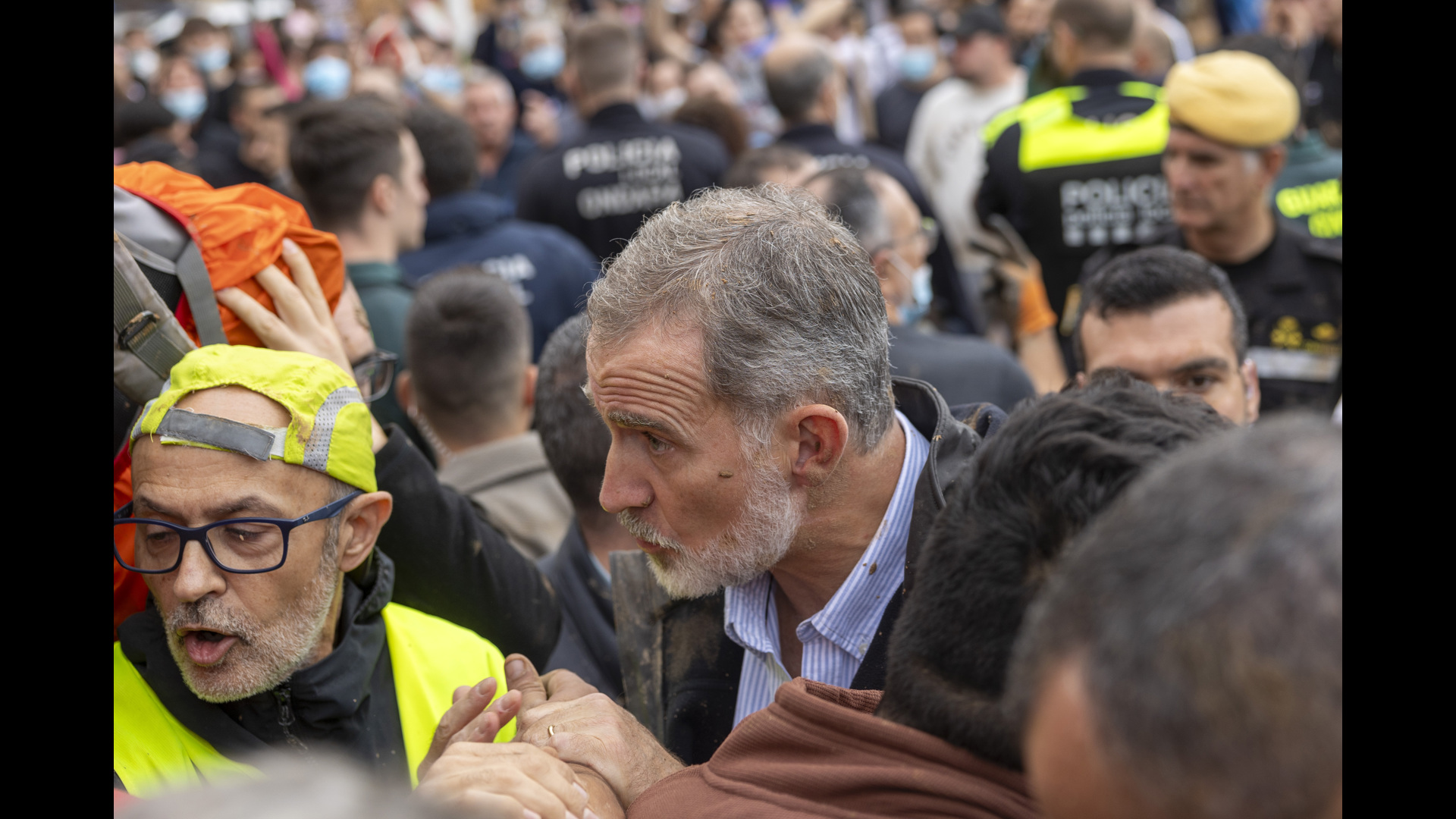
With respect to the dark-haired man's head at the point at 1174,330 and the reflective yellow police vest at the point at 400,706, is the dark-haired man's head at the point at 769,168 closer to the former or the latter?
the dark-haired man's head at the point at 1174,330

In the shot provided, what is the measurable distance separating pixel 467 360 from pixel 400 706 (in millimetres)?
1447

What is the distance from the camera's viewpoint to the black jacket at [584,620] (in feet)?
9.25

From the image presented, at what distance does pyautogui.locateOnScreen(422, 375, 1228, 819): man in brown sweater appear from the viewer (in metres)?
1.27

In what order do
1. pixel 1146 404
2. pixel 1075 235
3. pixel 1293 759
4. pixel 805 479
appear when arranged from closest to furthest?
pixel 1293 759 → pixel 1146 404 → pixel 805 479 → pixel 1075 235

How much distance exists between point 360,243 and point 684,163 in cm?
245

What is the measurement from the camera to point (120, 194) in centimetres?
246

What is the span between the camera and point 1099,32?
18.7ft

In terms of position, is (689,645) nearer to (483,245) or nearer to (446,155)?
(483,245)

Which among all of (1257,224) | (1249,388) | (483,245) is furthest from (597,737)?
(483,245)

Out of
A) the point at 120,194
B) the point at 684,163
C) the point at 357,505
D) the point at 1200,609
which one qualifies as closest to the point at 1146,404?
the point at 1200,609

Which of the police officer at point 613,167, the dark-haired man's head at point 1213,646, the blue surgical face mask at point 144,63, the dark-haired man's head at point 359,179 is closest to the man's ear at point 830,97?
the police officer at point 613,167

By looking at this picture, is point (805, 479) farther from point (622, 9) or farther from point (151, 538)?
point (622, 9)

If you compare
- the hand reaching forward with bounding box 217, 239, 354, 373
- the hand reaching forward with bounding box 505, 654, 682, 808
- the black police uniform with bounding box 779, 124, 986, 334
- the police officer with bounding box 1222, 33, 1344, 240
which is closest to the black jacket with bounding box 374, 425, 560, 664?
the hand reaching forward with bounding box 217, 239, 354, 373

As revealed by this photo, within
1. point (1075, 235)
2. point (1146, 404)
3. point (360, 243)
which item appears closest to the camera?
point (1146, 404)
